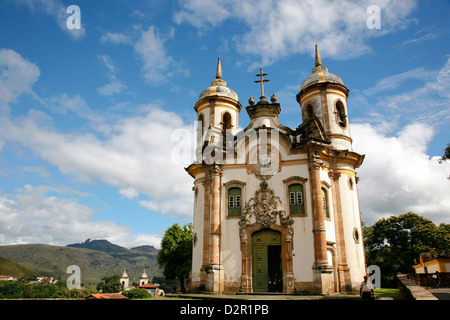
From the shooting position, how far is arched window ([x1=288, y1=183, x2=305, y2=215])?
18984mm

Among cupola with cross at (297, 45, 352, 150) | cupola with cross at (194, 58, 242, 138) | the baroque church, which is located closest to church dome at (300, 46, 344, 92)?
cupola with cross at (297, 45, 352, 150)

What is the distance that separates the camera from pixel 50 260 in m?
167

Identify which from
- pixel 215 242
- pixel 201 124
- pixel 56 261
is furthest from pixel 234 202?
pixel 56 261

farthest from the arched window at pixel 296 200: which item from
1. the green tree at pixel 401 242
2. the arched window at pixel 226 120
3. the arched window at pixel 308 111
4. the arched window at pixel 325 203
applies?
the green tree at pixel 401 242

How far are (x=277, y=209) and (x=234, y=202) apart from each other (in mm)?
2689

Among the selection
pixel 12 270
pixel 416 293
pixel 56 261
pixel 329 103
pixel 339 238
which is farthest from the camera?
pixel 56 261

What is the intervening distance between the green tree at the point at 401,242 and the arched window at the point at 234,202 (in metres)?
27.3

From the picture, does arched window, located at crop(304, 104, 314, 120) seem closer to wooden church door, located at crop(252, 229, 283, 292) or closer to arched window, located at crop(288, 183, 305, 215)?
arched window, located at crop(288, 183, 305, 215)

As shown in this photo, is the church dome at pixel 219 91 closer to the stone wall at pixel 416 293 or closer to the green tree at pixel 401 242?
the stone wall at pixel 416 293

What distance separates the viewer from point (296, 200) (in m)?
19.2

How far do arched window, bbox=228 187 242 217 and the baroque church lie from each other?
0.06m

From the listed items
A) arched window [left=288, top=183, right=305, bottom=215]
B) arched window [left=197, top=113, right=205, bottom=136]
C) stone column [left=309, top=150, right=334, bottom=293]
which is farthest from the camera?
arched window [left=197, top=113, right=205, bottom=136]

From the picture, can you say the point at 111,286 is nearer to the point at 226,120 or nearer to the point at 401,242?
the point at 401,242
